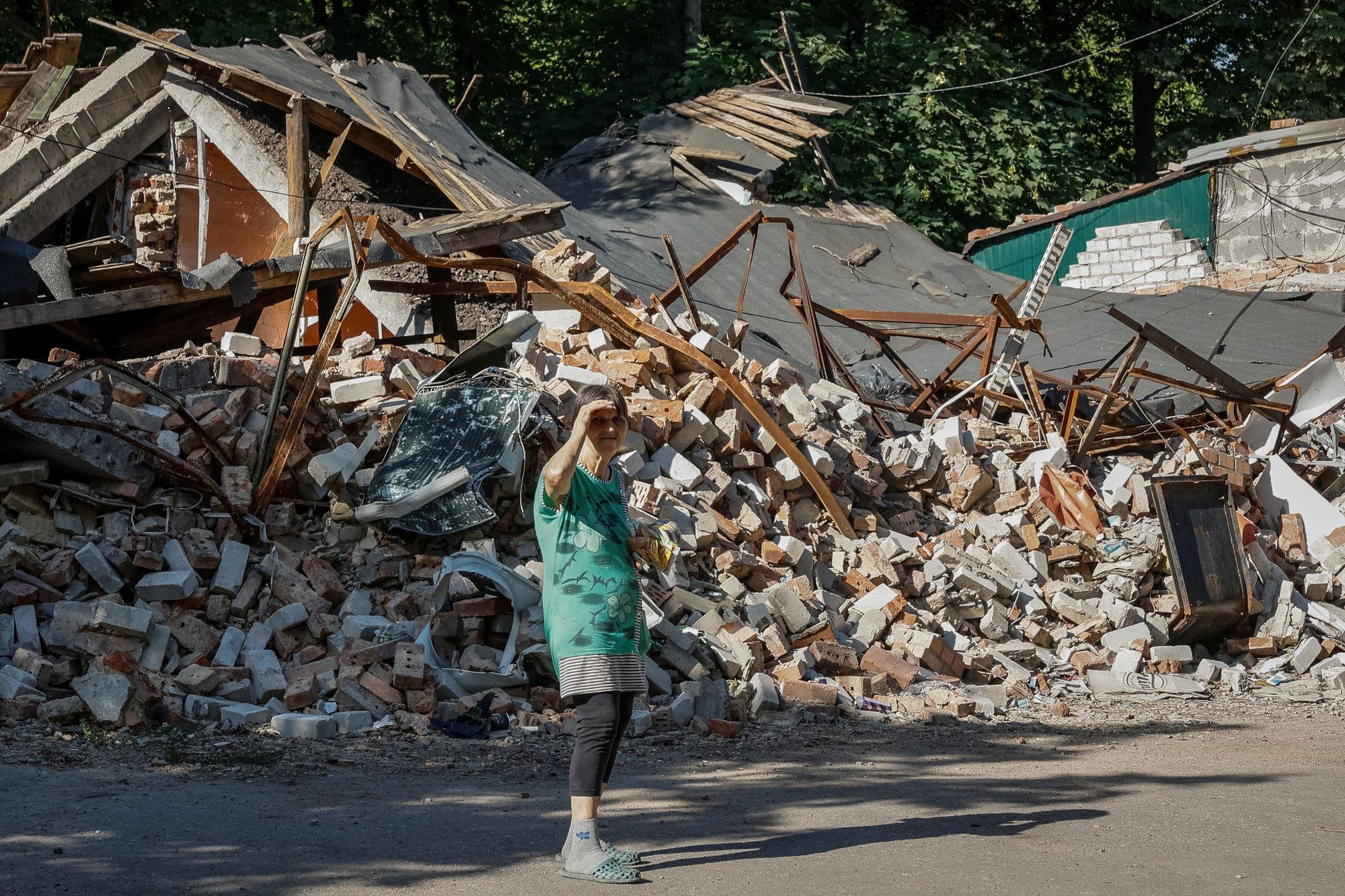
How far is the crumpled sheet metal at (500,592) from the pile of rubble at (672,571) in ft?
0.06

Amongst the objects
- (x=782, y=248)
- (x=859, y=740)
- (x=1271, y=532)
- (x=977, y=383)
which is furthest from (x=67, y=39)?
(x=1271, y=532)

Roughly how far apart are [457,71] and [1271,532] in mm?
18922

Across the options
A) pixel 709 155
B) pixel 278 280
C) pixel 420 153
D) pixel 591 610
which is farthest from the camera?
pixel 709 155

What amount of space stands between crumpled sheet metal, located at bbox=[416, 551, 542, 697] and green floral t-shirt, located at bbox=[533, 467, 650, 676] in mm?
2618

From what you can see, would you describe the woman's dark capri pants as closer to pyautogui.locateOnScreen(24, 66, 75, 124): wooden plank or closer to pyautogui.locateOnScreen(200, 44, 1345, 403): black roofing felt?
pyautogui.locateOnScreen(200, 44, 1345, 403): black roofing felt

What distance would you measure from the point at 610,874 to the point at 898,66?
2082cm

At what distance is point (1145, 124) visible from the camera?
2586 cm

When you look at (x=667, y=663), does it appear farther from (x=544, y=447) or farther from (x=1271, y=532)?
(x=1271, y=532)

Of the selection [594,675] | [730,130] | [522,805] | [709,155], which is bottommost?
[522,805]

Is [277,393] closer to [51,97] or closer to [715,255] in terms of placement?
[715,255]

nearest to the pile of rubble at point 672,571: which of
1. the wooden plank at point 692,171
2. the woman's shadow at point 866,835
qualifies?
the woman's shadow at point 866,835

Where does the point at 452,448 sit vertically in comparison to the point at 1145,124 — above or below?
below

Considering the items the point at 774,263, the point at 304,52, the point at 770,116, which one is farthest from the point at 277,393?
the point at 770,116

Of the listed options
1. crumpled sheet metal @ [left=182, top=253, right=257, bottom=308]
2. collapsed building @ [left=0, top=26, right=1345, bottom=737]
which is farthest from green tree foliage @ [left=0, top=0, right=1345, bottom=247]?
crumpled sheet metal @ [left=182, top=253, right=257, bottom=308]
